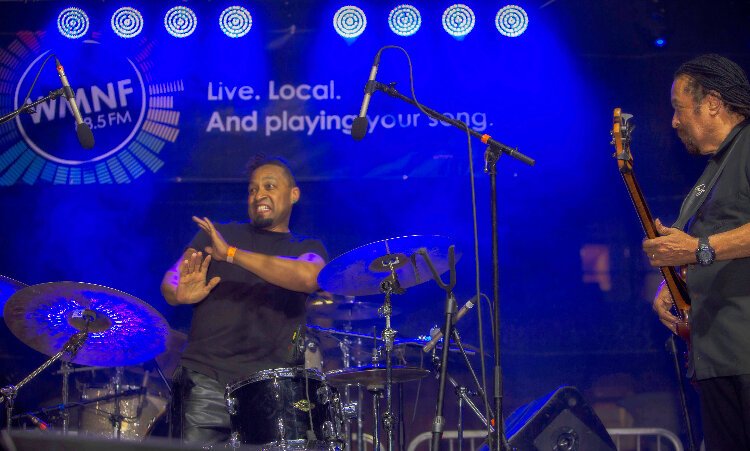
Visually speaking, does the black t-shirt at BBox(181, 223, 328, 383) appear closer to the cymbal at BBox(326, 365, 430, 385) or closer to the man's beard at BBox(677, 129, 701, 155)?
the cymbal at BBox(326, 365, 430, 385)

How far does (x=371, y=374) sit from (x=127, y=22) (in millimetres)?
4116

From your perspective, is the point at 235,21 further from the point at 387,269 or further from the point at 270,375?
the point at 270,375

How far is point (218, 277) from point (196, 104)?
106 inches

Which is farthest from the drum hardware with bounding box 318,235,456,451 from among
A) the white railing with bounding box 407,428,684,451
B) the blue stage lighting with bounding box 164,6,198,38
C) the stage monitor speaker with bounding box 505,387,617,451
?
the blue stage lighting with bounding box 164,6,198,38

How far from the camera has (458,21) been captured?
7410 mm

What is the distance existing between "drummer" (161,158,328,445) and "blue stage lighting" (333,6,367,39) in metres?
2.38

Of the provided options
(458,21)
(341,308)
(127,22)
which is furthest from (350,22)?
(341,308)

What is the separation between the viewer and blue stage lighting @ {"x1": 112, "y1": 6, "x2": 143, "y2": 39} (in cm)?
735

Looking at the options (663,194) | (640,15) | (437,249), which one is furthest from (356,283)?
(640,15)

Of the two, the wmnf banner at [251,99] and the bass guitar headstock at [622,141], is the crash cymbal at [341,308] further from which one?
the bass guitar headstock at [622,141]

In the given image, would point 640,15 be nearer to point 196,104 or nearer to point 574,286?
point 574,286

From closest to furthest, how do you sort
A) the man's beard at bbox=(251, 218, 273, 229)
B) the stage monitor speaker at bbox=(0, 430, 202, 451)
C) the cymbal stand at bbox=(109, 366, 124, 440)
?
the stage monitor speaker at bbox=(0, 430, 202, 451) → the man's beard at bbox=(251, 218, 273, 229) → the cymbal stand at bbox=(109, 366, 124, 440)

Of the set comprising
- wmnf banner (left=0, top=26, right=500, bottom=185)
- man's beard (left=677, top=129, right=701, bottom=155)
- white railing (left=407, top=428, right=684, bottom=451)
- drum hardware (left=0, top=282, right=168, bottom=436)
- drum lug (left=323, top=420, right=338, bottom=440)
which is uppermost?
wmnf banner (left=0, top=26, right=500, bottom=185)

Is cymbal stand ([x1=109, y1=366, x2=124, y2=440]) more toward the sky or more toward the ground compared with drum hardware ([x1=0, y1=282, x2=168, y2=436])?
more toward the ground
